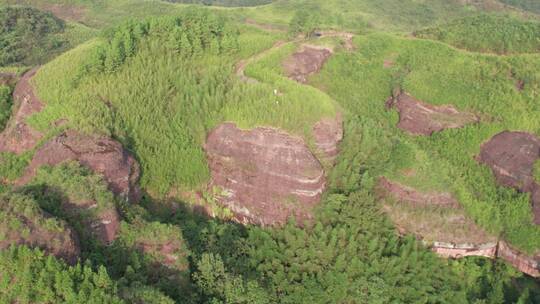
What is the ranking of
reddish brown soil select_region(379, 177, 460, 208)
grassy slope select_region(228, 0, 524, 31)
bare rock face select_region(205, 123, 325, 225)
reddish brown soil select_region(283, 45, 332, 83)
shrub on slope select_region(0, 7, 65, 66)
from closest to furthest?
bare rock face select_region(205, 123, 325, 225) → reddish brown soil select_region(379, 177, 460, 208) → reddish brown soil select_region(283, 45, 332, 83) → shrub on slope select_region(0, 7, 65, 66) → grassy slope select_region(228, 0, 524, 31)

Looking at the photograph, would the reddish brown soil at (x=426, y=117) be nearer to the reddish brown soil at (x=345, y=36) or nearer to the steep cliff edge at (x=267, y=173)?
the reddish brown soil at (x=345, y=36)

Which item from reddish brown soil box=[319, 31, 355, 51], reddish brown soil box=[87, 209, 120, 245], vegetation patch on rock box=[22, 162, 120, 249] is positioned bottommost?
reddish brown soil box=[87, 209, 120, 245]

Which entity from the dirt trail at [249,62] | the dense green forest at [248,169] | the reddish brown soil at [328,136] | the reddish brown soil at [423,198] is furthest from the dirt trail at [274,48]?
the reddish brown soil at [423,198]

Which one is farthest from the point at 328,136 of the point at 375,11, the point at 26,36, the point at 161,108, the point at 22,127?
the point at 375,11

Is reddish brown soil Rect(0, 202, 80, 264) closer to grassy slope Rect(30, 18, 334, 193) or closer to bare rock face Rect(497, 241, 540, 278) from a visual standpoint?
grassy slope Rect(30, 18, 334, 193)

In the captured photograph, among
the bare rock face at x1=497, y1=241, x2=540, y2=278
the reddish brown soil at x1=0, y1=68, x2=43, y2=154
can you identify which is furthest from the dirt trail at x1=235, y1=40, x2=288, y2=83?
the bare rock face at x1=497, y1=241, x2=540, y2=278

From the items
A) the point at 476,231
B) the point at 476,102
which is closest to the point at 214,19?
the point at 476,102

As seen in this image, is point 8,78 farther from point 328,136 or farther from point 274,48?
point 328,136
